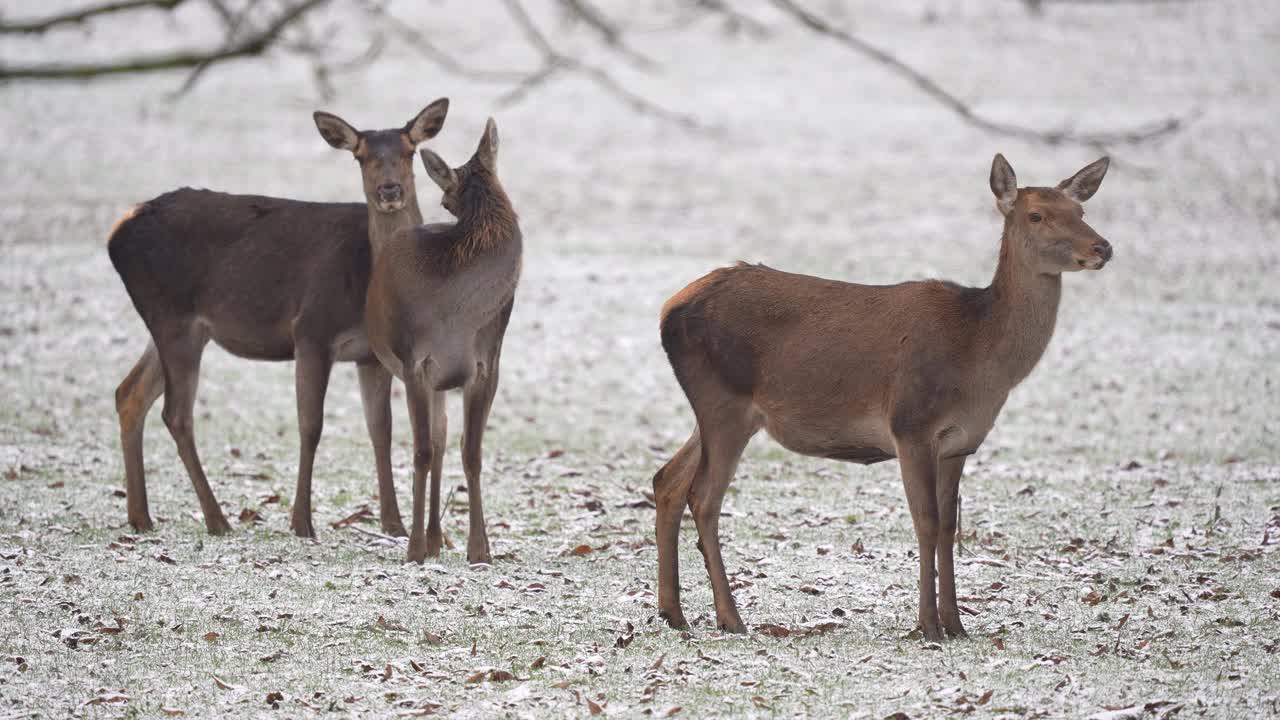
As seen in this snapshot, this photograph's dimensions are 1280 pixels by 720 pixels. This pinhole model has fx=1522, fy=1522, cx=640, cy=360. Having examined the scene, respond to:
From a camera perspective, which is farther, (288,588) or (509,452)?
(509,452)

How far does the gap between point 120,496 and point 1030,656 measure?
7.31 meters

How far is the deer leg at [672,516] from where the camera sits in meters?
8.55

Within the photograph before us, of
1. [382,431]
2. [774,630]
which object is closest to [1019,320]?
[774,630]

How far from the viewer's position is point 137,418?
11312 millimetres

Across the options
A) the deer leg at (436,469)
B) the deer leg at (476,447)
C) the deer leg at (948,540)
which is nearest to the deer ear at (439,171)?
the deer leg at (476,447)

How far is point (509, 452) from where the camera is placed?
14641mm

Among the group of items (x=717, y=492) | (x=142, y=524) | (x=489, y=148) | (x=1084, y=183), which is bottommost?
(x=142, y=524)

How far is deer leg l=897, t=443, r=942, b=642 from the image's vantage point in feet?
26.5

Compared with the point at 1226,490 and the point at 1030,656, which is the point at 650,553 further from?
the point at 1226,490

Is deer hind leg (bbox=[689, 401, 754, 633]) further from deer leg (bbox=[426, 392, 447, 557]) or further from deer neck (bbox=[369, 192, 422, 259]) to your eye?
deer neck (bbox=[369, 192, 422, 259])

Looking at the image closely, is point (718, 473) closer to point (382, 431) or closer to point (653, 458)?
point (382, 431)

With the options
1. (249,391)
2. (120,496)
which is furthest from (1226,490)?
(249,391)

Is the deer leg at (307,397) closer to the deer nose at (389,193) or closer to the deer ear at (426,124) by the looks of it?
the deer nose at (389,193)

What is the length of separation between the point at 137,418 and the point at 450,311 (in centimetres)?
287
